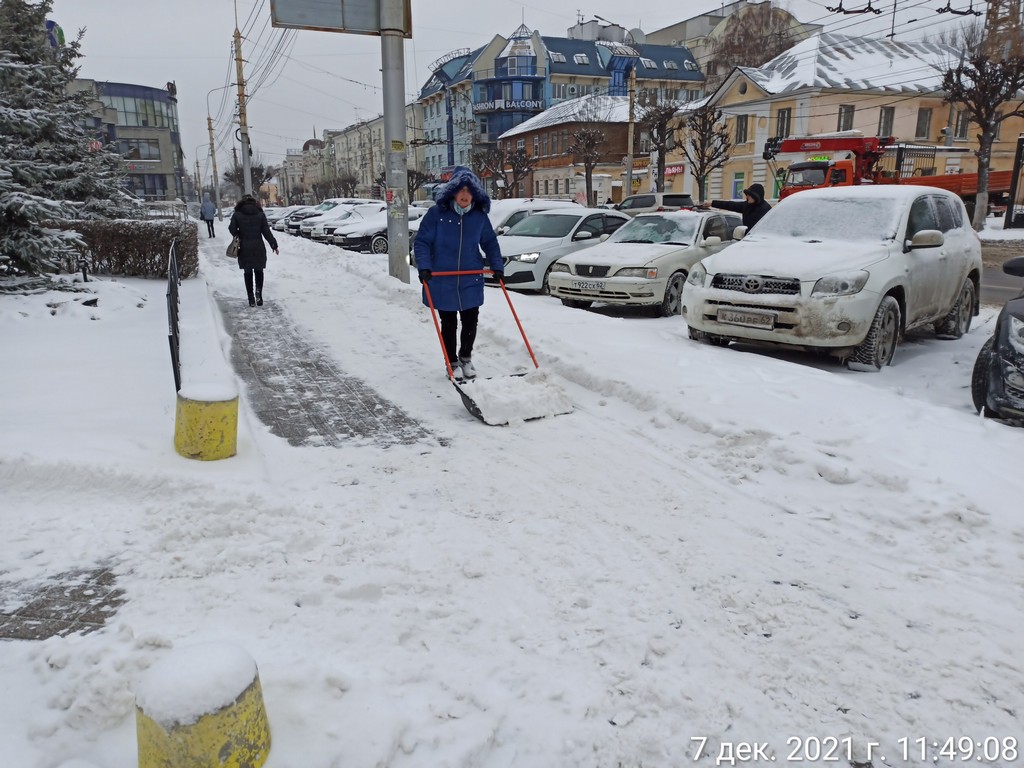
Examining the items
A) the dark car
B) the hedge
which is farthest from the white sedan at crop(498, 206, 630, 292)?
the dark car

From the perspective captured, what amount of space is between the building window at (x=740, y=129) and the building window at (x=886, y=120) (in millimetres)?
7965

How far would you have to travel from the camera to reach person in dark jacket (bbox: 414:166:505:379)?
6047 millimetres

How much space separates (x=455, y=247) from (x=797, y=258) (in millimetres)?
3440

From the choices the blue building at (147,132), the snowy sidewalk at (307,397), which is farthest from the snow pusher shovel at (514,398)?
the blue building at (147,132)

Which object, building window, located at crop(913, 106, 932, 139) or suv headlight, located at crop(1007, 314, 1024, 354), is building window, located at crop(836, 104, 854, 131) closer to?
building window, located at crop(913, 106, 932, 139)

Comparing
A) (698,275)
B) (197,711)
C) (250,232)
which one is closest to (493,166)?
(250,232)

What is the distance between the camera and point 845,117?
4219cm

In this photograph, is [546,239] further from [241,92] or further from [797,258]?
[241,92]

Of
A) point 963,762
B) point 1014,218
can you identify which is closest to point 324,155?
point 1014,218

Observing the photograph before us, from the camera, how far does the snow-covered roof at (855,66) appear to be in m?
41.8

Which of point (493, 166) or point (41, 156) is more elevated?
point (493, 166)

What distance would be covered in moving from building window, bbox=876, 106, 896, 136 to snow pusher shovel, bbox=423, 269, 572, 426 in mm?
46350

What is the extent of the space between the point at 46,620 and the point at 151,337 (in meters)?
6.00

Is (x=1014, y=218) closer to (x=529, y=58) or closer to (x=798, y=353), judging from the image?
(x=798, y=353)
